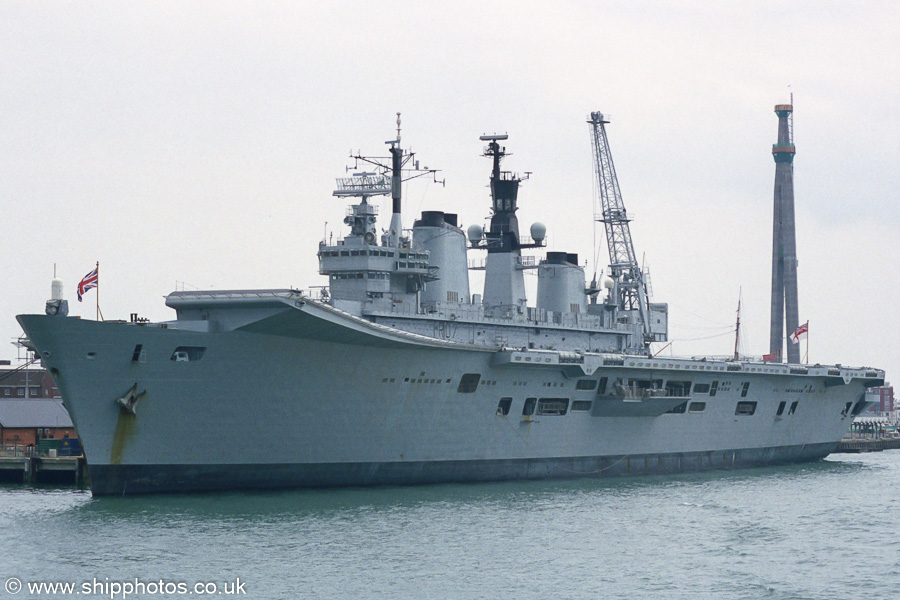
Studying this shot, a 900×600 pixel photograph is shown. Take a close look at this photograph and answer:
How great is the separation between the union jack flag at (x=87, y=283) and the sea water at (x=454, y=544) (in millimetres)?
5013

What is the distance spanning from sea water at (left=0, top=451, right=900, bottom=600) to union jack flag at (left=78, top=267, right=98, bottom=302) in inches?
197

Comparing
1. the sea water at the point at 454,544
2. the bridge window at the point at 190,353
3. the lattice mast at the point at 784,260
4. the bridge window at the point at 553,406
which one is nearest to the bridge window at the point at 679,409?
the bridge window at the point at 553,406

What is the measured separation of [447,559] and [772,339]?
7596 cm

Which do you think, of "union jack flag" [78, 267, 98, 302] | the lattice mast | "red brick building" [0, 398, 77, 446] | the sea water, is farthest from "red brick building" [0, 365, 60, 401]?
the lattice mast

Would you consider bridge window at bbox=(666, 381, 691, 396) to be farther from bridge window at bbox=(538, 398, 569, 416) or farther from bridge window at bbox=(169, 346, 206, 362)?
bridge window at bbox=(169, 346, 206, 362)

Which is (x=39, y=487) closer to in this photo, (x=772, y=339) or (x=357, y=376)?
(x=357, y=376)

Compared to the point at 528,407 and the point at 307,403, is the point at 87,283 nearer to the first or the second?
the point at 307,403

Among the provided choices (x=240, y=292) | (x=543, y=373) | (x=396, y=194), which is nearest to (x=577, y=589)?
(x=240, y=292)

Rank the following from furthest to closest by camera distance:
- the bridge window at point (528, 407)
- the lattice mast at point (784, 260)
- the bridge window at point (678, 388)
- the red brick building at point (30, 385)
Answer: the lattice mast at point (784, 260) < the red brick building at point (30, 385) < the bridge window at point (678, 388) < the bridge window at point (528, 407)

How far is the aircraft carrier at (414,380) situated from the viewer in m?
27.2

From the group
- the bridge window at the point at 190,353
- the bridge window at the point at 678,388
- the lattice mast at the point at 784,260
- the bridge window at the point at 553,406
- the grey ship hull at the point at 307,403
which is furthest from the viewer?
the lattice mast at the point at 784,260

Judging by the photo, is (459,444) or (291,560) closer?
(291,560)

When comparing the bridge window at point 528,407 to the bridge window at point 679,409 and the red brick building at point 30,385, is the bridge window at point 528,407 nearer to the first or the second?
the bridge window at point 679,409

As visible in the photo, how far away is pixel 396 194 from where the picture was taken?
115ft
